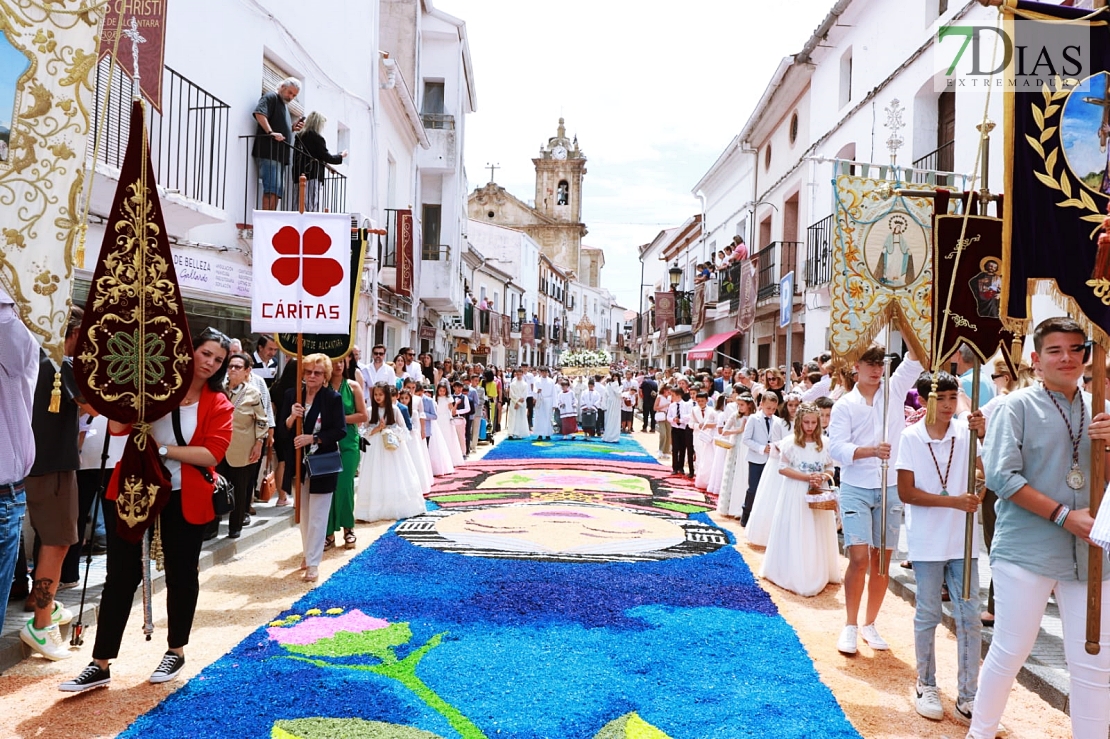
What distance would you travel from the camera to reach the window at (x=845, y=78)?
16961mm

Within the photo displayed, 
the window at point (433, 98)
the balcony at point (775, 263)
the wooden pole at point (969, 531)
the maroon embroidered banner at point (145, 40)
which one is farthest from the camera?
the window at point (433, 98)

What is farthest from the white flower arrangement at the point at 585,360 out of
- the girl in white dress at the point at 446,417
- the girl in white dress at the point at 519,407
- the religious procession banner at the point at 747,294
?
the girl in white dress at the point at 446,417

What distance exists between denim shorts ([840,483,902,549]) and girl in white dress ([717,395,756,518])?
5.10m

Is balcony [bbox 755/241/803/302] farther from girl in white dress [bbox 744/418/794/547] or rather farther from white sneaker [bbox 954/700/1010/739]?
white sneaker [bbox 954/700/1010/739]

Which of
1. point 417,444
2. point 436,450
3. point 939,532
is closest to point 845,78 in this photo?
point 436,450

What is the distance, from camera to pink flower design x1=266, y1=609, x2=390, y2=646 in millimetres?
5484

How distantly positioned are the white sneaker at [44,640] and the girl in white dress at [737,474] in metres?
7.72

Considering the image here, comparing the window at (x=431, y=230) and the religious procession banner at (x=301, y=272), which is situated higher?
the window at (x=431, y=230)

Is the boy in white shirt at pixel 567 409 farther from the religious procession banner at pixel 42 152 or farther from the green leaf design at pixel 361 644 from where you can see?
the religious procession banner at pixel 42 152

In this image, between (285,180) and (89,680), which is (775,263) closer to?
(285,180)

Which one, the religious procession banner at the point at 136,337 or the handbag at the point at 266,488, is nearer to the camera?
the religious procession banner at the point at 136,337

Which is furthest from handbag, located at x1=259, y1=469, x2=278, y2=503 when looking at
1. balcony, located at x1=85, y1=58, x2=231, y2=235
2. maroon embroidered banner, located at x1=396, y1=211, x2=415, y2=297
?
maroon embroidered banner, located at x1=396, y1=211, x2=415, y2=297

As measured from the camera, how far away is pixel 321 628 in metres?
5.69

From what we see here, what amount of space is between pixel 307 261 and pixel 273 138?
4.71m
